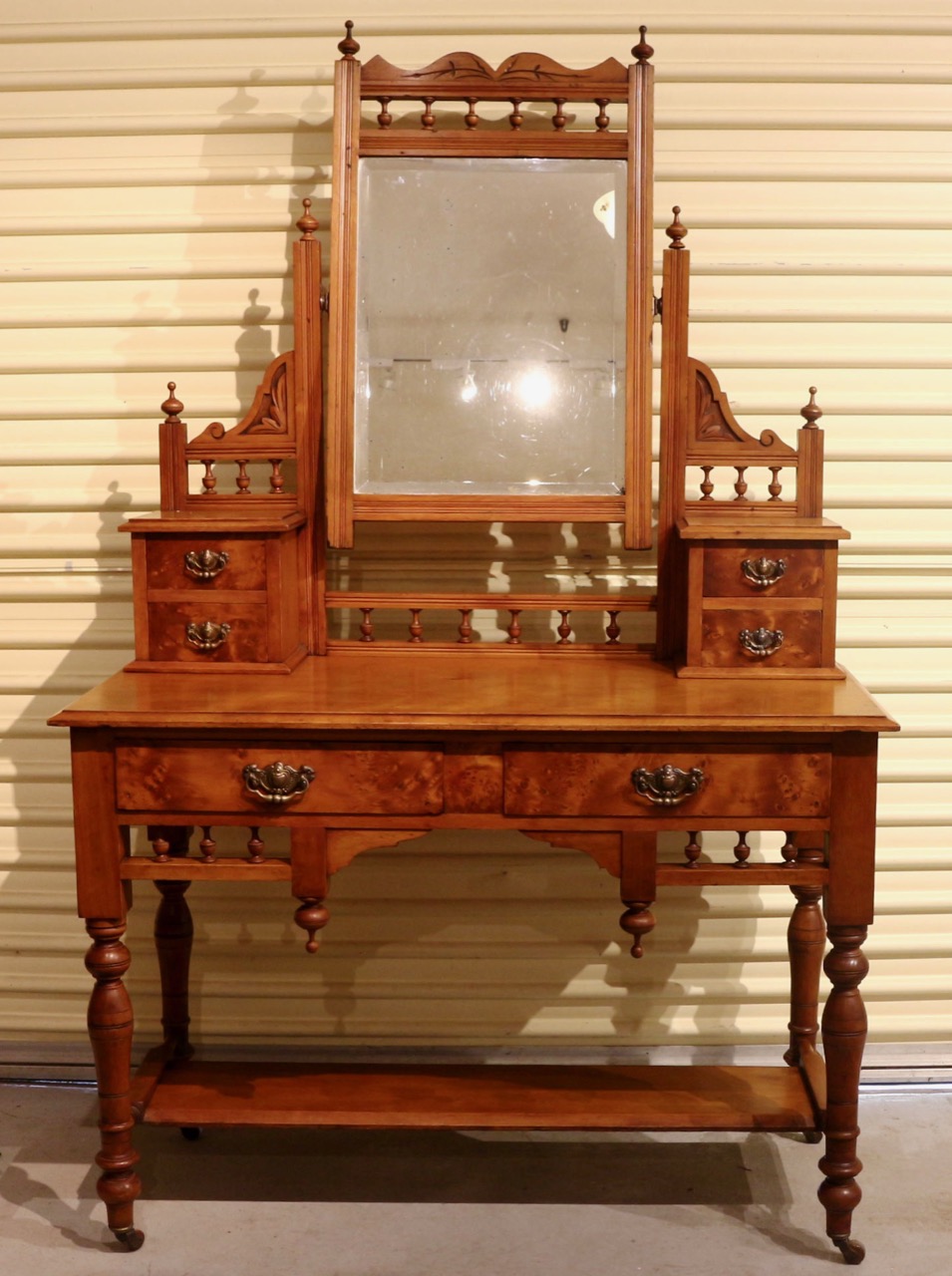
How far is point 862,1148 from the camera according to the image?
122 inches

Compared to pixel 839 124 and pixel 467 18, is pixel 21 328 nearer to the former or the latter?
pixel 467 18

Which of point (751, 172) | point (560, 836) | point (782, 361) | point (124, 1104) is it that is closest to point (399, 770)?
point (560, 836)

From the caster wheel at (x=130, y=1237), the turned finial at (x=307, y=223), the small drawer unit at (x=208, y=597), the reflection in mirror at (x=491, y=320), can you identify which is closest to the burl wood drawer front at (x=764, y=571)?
the reflection in mirror at (x=491, y=320)

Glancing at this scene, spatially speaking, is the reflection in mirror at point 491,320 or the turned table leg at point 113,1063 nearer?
the turned table leg at point 113,1063

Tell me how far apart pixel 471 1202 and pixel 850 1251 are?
2.59ft

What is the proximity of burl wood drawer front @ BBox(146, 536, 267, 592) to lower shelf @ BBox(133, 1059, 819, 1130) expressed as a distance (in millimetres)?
1082

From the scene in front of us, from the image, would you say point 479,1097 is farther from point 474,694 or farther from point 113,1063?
point 474,694

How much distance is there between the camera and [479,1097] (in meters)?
2.88

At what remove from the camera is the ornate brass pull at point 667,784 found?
8.32ft

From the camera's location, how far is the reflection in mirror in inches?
117

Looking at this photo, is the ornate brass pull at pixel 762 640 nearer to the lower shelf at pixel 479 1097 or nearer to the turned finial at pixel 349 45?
the lower shelf at pixel 479 1097

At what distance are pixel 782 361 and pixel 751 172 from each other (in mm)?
443

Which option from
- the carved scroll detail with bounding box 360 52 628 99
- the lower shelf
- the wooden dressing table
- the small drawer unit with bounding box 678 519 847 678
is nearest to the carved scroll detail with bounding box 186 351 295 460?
the wooden dressing table

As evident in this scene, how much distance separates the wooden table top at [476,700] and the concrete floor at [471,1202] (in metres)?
1.09
